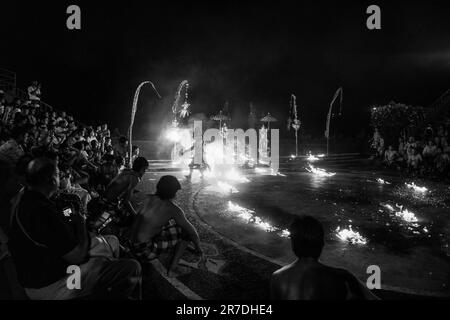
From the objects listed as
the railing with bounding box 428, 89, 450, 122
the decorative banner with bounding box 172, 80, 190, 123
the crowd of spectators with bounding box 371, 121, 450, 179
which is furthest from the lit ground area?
the decorative banner with bounding box 172, 80, 190, 123

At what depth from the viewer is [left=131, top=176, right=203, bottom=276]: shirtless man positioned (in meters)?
4.07

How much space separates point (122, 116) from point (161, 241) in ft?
84.3

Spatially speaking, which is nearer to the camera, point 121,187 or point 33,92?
point 121,187

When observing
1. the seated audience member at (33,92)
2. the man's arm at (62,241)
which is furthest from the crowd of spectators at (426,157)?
the seated audience member at (33,92)

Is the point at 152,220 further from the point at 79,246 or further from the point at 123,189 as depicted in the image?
the point at 123,189

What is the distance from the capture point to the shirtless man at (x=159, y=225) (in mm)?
4074

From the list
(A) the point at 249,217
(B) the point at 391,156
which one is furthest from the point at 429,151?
(A) the point at 249,217

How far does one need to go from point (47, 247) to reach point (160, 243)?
1718 millimetres

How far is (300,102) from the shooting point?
36.8 m

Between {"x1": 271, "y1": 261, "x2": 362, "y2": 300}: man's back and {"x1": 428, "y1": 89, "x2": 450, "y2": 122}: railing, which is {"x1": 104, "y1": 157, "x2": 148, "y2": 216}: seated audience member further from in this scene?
{"x1": 428, "y1": 89, "x2": 450, "y2": 122}: railing

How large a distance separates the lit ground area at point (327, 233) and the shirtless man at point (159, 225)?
1.95 ft

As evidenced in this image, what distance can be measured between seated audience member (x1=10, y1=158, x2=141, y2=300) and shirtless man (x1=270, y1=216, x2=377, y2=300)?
1.65 meters

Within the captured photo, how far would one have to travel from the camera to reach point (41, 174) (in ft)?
9.41
